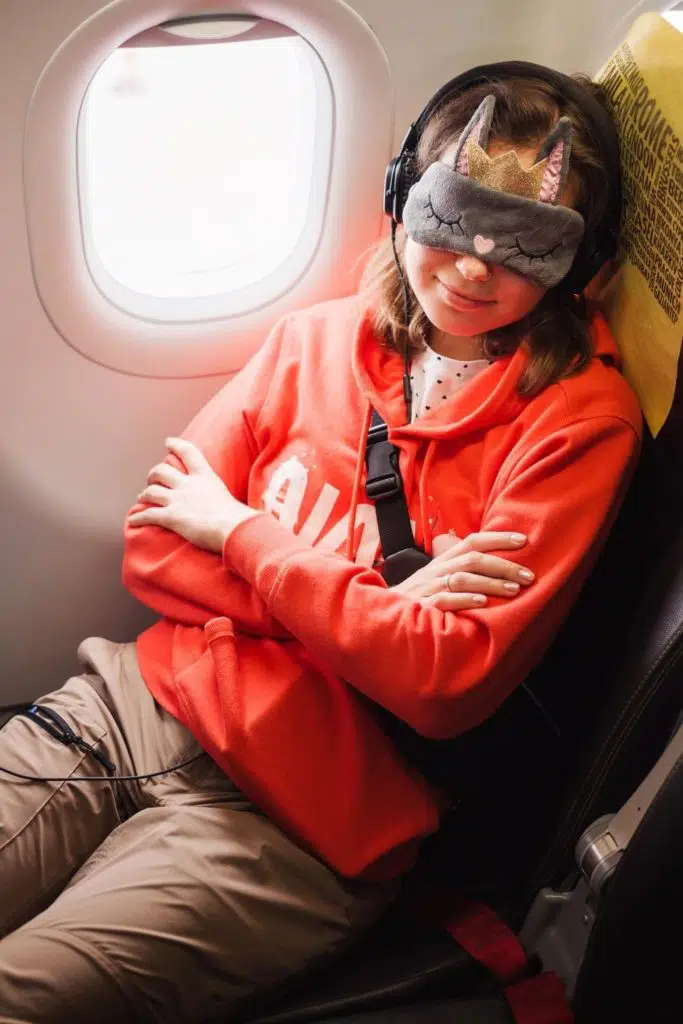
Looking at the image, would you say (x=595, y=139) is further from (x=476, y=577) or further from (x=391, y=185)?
(x=476, y=577)

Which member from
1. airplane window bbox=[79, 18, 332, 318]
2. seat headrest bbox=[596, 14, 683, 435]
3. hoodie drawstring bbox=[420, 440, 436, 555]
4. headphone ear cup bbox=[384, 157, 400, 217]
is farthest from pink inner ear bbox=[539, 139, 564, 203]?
airplane window bbox=[79, 18, 332, 318]

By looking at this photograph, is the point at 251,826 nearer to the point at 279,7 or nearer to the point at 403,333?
the point at 403,333

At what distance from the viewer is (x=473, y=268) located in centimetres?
121

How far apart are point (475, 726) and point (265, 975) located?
389mm

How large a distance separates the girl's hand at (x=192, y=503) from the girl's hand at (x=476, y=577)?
26 centimetres

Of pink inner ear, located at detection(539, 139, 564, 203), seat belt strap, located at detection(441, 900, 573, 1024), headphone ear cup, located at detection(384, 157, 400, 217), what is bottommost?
seat belt strap, located at detection(441, 900, 573, 1024)

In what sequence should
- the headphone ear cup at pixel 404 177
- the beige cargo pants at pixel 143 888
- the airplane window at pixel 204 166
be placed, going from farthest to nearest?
the airplane window at pixel 204 166 → the headphone ear cup at pixel 404 177 → the beige cargo pants at pixel 143 888

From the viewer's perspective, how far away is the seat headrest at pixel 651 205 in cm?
116

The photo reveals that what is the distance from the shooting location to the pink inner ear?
118 centimetres

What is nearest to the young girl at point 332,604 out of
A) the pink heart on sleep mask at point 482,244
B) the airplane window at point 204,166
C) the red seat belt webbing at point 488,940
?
the pink heart on sleep mask at point 482,244

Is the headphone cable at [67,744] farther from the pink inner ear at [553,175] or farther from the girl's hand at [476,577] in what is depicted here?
the pink inner ear at [553,175]

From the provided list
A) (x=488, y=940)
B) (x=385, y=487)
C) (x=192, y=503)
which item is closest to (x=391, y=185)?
(x=385, y=487)

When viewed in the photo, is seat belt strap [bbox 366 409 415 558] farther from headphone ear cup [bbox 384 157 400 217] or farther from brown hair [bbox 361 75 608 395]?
headphone ear cup [bbox 384 157 400 217]

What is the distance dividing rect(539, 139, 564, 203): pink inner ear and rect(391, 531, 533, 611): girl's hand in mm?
390
